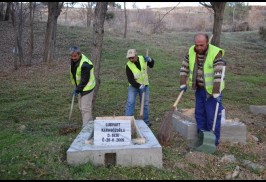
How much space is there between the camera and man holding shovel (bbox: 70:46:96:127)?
6977mm

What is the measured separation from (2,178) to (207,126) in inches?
135

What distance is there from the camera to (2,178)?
4438 mm

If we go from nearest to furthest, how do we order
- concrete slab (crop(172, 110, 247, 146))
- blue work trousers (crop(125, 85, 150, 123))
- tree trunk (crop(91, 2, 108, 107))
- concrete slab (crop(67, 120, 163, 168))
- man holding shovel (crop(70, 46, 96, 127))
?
concrete slab (crop(67, 120, 163, 168)) < concrete slab (crop(172, 110, 247, 146)) < man holding shovel (crop(70, 46, 96, 127)) < blue work trousers (crop(125, 85, 150, 123)) < tree trunk (crop(91, 2, 108, 107))

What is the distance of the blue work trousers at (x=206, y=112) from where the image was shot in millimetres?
6094

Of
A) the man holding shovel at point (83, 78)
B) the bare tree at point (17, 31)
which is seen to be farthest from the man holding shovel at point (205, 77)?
the bare tree at point (17, 31)

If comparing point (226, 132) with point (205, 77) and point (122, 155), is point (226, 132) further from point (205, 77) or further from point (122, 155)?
point (122, 155)

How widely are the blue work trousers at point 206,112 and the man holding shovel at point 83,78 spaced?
2.15 meters

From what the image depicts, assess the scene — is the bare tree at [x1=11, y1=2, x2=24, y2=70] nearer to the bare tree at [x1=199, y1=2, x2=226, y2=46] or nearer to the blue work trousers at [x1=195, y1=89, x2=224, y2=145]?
the bare tree at [x1=199, y1=2, x2=226, y2=46]

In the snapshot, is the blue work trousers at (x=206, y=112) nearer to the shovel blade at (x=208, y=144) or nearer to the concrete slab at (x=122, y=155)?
the shovel blade at (x=208, y=144)

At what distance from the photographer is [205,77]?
5.96m

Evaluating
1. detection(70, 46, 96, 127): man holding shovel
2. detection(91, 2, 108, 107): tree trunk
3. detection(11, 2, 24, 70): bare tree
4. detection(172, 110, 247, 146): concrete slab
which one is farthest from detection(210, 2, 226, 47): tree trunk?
detection(11, 2, 24, 70): bare tree

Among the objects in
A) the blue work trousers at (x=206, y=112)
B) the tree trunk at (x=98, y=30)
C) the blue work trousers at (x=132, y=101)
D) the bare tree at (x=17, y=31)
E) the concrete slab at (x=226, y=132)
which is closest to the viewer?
the blue work trousers at (x=206, y=112)

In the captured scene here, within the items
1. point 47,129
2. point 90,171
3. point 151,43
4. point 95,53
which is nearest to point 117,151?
point 90,171

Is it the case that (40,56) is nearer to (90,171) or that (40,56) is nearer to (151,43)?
(151,43)
